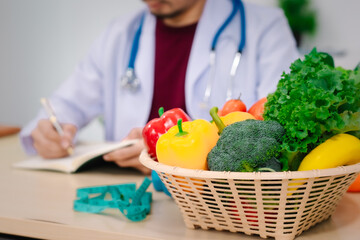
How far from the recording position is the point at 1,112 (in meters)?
3.53

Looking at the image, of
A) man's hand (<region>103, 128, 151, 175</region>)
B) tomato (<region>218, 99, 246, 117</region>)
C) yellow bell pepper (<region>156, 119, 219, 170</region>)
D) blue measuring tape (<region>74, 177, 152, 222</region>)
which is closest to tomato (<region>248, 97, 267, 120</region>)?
tomato (<region>218, 99, 246, 117</region>)

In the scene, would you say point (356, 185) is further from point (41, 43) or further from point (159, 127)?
point (41, 43)

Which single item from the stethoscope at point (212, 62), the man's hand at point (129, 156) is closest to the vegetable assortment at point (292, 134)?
the man's hand at point (129, 156)

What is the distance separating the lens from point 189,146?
58cm

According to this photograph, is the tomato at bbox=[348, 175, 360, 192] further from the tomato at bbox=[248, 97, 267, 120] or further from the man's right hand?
the man's right hand

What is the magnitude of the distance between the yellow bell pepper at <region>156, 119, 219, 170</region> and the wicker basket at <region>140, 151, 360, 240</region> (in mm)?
22

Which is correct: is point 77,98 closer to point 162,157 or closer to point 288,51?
point 288,51

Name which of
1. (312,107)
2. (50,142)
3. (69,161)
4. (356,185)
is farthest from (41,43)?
(312,107)

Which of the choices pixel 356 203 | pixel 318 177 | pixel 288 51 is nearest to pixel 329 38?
pixel 288 51

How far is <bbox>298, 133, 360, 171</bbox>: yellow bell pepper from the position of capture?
569 millimetres

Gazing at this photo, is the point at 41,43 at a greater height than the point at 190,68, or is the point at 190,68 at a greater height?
the point at 190,68

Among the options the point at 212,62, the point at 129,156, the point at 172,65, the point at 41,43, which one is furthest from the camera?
the point at 41,43

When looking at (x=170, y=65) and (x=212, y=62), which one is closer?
(x=212, y=62)

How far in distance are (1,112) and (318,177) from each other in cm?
347
